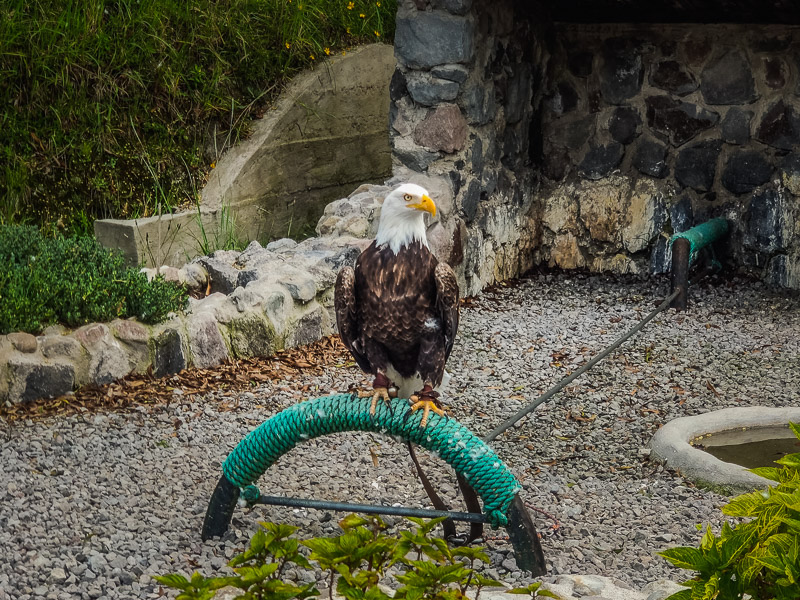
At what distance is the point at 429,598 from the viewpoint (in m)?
1.45

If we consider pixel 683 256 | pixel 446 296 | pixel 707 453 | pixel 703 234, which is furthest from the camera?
pixel 703 234

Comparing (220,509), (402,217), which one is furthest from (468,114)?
(220,509)

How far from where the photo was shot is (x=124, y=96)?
21.0 feet

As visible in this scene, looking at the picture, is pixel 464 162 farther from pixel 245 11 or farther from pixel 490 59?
pixel 245 11

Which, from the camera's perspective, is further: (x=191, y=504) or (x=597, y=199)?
(x=597, y=199)

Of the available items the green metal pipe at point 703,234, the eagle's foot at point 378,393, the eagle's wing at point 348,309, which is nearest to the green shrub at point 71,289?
the eagle's wing at point 348,309

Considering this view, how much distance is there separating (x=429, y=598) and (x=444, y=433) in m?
1.05

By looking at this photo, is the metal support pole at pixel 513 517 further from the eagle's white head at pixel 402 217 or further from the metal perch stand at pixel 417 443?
the eagle's white head at pixel 402 217

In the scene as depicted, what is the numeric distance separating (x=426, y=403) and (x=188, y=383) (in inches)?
73.1

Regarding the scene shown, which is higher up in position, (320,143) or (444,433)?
(320,143)

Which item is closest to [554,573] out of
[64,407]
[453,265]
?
[64,407]

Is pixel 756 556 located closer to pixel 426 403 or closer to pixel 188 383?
pixel 426 403

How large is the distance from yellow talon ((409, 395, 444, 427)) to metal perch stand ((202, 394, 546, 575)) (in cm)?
2

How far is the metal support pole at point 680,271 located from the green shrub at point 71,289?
278 cm
